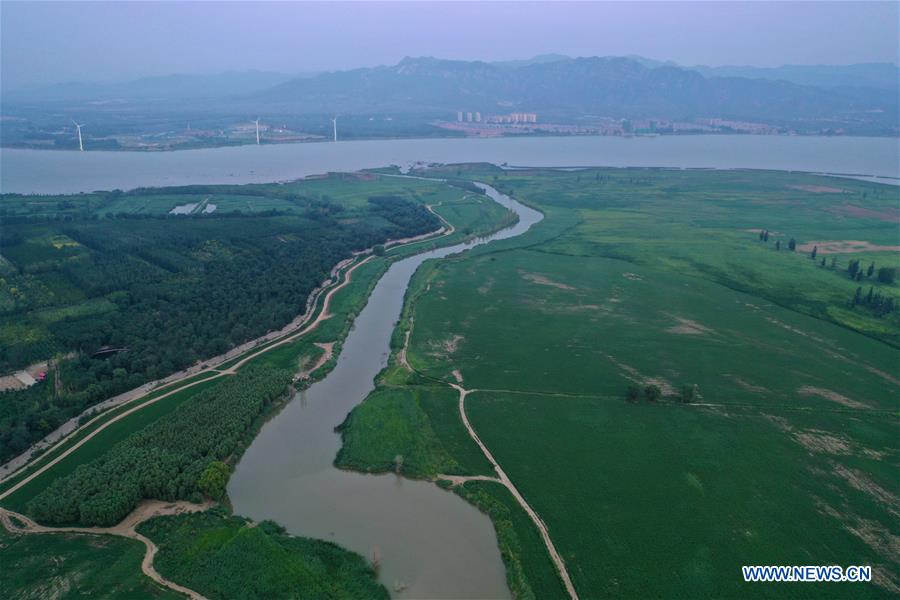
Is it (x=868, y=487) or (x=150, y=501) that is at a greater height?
(x=868, y=487)

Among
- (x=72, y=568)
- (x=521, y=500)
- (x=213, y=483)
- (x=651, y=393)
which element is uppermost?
(x=651, y=393)

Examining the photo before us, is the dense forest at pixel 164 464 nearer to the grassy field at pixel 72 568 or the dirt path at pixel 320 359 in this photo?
the grassy field at pixel 72 568

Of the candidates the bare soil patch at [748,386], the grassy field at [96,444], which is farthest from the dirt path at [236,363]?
the bare soil patch at [748,386]

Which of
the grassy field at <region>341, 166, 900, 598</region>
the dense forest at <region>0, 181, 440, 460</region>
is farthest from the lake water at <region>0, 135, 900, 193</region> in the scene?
the grassy field at <region>341, 166, 900, 598</region>

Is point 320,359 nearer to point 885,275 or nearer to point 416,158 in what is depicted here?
point 885,275

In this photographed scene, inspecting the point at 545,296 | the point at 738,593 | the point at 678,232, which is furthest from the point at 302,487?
the point at 678,232

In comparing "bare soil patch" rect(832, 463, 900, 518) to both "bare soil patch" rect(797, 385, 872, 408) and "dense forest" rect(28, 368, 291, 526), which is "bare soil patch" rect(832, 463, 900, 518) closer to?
"bare soil patch" rect(797, 385, 872, 408)

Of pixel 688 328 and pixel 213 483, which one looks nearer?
pixel 213 483

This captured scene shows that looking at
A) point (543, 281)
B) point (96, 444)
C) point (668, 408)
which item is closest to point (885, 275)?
point (543, 281)
